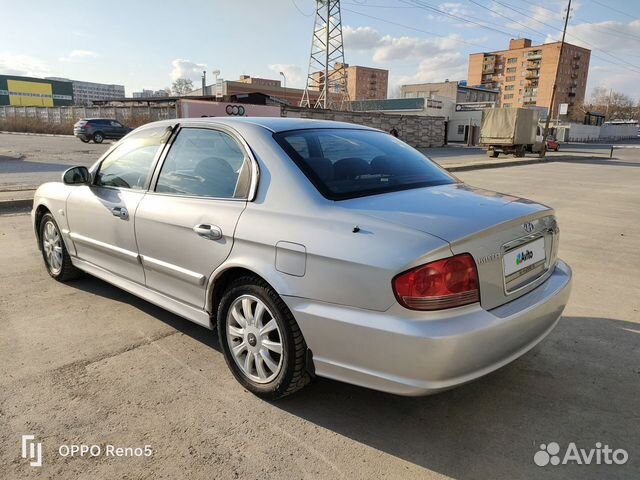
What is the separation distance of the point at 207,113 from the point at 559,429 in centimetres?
2723

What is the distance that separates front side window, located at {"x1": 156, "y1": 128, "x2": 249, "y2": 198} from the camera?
3.02 metres

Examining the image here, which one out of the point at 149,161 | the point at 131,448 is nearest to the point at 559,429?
the point at 131,448

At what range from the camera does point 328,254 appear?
236cm

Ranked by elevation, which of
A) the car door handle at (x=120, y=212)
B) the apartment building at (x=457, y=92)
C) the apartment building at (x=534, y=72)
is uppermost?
the apartment building at (x=534, y=72)

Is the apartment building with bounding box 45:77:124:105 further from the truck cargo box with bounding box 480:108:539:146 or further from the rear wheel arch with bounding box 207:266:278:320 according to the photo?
the rear wheel arch with bounding box 207:266:278:320

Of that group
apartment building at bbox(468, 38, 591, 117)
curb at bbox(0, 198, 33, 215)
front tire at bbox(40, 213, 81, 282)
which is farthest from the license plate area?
apartment building at bbox(468, 38, 591, 117)

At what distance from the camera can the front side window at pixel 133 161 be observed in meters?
3.66

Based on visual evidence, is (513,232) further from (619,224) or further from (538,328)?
(619,224)

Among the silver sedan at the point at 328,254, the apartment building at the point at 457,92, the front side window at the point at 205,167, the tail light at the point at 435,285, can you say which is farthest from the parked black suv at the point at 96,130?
the apartment building at the point at 457,92

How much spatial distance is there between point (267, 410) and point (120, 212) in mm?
Result: 1935

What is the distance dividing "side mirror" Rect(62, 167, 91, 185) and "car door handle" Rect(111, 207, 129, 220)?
60 centimetres

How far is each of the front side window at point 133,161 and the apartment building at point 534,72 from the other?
434ft

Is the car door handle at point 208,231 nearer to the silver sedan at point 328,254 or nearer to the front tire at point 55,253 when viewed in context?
the silver sedan at point 328,254

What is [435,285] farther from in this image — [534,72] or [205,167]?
[534,72]
